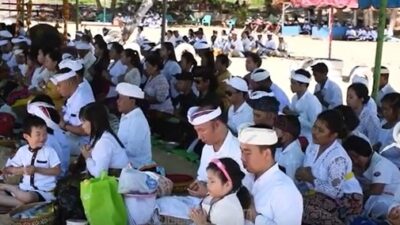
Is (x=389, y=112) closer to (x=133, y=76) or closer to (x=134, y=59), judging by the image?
(x=133, y=76)

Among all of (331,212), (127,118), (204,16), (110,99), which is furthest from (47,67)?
(204,16)

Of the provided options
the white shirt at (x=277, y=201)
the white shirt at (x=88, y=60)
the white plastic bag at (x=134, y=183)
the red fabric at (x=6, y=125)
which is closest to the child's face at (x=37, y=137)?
the white plastic bag at (x=134, y=183)

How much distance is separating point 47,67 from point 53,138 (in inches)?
117

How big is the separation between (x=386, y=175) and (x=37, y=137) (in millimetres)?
2523

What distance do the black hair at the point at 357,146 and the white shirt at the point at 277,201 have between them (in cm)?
167

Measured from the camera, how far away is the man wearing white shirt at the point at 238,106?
255 inches

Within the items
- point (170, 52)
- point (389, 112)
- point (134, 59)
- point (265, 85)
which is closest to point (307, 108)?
point (265, 85)

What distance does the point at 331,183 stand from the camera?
15.8 feet

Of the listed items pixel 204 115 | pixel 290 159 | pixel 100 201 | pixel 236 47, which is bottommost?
pixel 236 47

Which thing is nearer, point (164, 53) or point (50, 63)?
point (50, 63)

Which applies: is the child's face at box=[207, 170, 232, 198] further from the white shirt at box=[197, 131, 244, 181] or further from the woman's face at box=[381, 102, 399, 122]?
the woman's face at box=[381, 102, 399, 122]

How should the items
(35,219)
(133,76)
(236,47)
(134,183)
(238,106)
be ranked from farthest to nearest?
(236,47), (133,76), (238,106), (35,219), (134,183)

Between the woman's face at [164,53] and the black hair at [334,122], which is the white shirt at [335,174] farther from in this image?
the woman's face at [164,53]

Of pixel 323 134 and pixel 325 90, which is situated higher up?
pixel 323 134
